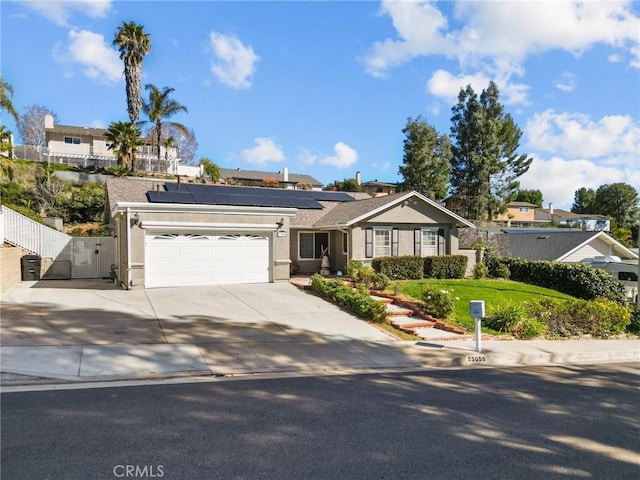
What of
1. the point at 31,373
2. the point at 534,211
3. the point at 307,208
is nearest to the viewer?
the point at 31,373

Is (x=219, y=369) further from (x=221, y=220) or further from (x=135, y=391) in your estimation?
(x=221, y=220)

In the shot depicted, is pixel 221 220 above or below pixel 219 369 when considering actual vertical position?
above

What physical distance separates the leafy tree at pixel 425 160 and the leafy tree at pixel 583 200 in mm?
Result: 58589

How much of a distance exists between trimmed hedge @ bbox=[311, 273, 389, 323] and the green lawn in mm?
2310

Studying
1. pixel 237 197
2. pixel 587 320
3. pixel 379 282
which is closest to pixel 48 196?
pixel 237 197

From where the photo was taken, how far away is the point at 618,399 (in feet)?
24.7

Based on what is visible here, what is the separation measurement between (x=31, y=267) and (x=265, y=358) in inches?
598

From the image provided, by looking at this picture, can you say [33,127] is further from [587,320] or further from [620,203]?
[620,203]

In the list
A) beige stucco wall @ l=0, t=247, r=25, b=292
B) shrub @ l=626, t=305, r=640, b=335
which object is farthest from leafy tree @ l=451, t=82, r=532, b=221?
beige stucco wall @ l=0, t=247, r=25, b=292

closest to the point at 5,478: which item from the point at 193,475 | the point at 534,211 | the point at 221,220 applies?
the point at 193,475

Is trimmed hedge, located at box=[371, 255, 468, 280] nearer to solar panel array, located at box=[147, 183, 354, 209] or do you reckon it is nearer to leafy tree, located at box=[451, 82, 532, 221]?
solar panel array, located at box=[147, 183, 354, 209]

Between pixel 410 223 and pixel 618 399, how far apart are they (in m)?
15.5

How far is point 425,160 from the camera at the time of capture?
151 feet

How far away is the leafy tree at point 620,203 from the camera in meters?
78.4
